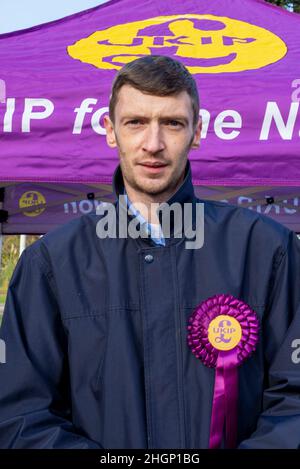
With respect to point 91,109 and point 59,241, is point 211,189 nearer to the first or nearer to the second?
point 91,109

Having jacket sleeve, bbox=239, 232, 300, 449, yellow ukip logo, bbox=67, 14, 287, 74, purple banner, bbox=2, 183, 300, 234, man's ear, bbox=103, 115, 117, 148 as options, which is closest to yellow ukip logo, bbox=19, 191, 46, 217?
purple banner, bbox=2, 183, 300, 234

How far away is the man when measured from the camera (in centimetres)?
132

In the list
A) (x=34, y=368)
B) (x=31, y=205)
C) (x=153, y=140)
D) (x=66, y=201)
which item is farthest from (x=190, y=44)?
(x=34, y=368)

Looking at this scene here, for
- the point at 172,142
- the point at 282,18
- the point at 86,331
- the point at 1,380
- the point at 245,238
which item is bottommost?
the point at 1,380

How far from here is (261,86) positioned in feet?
8.91

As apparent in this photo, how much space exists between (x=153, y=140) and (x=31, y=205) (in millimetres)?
2259

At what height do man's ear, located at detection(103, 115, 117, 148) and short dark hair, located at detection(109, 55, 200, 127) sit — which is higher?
short dark hair, located at detection(109, 55, 200, 127)

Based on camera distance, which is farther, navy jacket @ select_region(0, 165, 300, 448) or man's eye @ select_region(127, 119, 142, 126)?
man's eye @ select_region(127, 119, 142, 126)

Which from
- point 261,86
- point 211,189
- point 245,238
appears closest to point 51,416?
point 245,238

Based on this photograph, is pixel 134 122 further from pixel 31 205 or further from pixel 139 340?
pixel 31 205

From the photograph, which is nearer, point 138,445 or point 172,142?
point 138,445

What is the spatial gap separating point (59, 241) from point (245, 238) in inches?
16.7

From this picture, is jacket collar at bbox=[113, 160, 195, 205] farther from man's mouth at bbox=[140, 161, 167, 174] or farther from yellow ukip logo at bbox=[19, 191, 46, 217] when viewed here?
yellow ukip logo at bbox=[19, 191, 46, 217]

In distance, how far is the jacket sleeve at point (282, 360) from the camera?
1.28 meters
